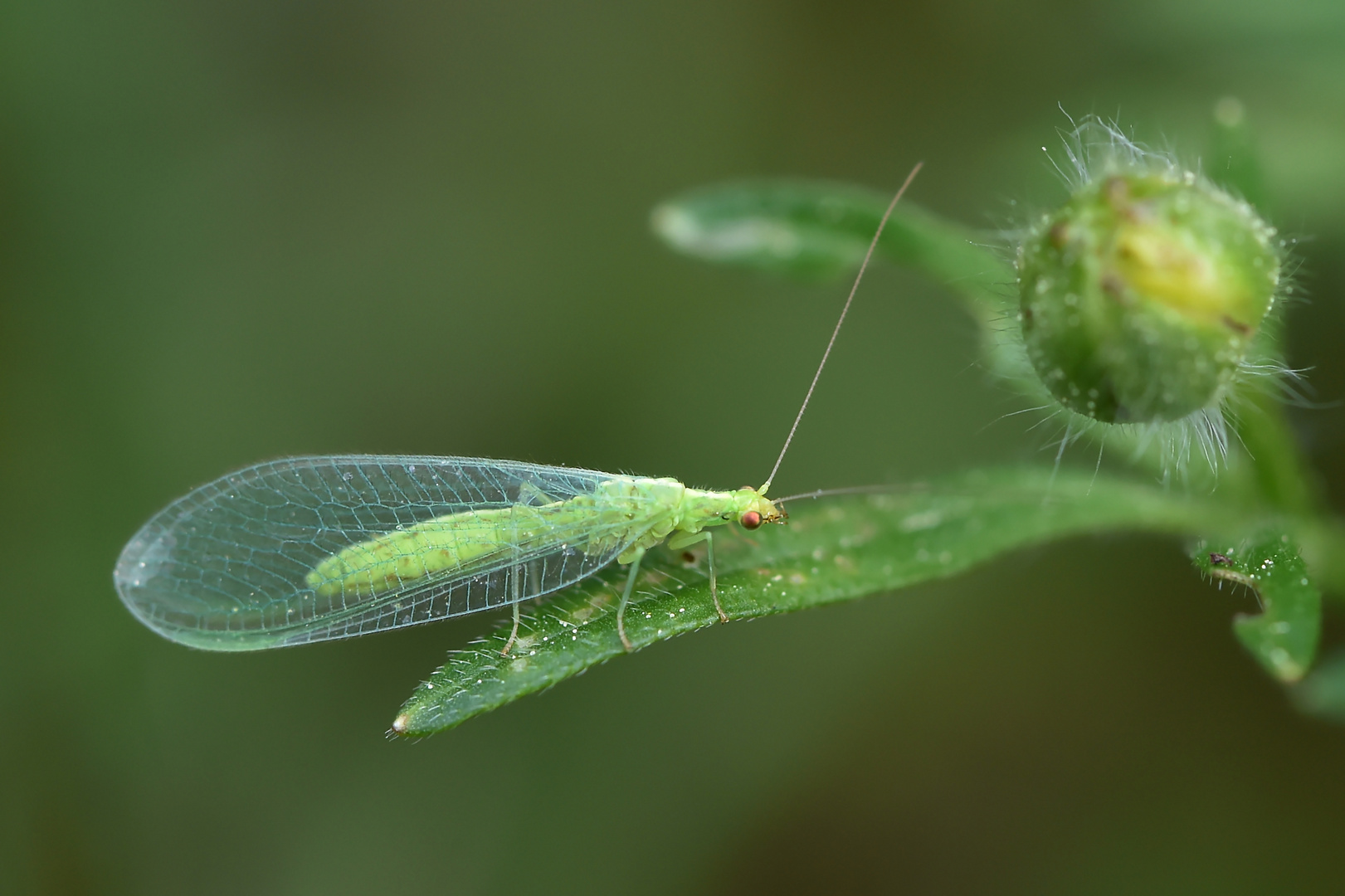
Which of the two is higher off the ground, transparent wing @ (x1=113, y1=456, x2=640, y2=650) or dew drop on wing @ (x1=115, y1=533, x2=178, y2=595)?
transparent wing @ (x1=113, y1=456, x2=640, y2=650)

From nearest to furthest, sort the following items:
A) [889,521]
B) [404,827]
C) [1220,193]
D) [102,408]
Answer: [1220,193] → [889,521] → [404,827] → [102,408]

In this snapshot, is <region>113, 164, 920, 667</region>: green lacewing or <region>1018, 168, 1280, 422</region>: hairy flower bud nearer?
<region>1018, 168, 1280, 422</region>: hairy flower bud

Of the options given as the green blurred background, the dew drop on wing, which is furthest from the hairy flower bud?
the dew drop on wing

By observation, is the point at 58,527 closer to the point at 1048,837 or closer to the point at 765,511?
the point at 765,511

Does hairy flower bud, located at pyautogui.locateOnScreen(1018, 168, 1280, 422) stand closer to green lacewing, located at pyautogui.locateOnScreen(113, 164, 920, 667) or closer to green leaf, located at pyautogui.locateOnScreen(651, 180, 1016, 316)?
green leaf, located at pyautogui.locateOnScreen(651, 180, 1016, 316)

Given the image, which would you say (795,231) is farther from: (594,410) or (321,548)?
(321,548)

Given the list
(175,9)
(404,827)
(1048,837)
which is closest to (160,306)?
(175,9)

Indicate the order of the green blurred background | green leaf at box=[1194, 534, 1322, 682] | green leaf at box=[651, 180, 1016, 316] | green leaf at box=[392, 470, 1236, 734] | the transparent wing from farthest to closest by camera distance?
the green blurred background
the transparent wing
green leaf at box=[651, 180, 1016, 316]
green leaf at box=[392, 470, 1236, 734]
green leaf at box=[1194, 534, 1322, 682]
